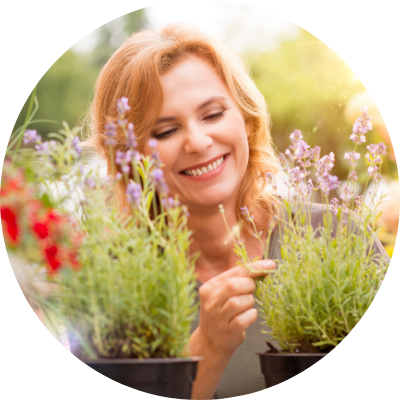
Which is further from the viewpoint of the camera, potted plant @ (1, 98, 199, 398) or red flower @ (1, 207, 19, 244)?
red flower @ (1, 207, 19, 244)

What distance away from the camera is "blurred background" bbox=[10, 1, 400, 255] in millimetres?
1297

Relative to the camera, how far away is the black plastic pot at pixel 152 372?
926 mm

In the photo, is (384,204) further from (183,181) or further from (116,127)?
(116,127)

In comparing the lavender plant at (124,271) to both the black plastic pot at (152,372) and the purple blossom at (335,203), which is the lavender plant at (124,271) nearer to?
the black plastic pot at (152,372)

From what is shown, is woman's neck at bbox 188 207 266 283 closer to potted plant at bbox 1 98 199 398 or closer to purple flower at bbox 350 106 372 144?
potted plant at bbox 1 98 199 398

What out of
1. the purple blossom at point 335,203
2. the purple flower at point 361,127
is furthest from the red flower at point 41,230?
the purple flower at point 361,127

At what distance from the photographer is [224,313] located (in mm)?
1067

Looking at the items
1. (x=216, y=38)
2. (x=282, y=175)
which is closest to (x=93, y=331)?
(x=282, y=175)

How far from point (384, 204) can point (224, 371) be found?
690mm

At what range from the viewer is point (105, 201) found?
3.27 ft

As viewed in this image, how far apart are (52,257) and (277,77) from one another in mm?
872

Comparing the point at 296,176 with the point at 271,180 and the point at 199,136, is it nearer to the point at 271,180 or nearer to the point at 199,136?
the point at 271,180

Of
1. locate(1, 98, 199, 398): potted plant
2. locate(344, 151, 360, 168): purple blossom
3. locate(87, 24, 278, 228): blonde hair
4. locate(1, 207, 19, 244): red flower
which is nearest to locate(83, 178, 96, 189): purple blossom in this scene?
locate(1, 98, 199, 398): potted plant

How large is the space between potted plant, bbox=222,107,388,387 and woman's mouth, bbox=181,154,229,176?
0.46 ft
